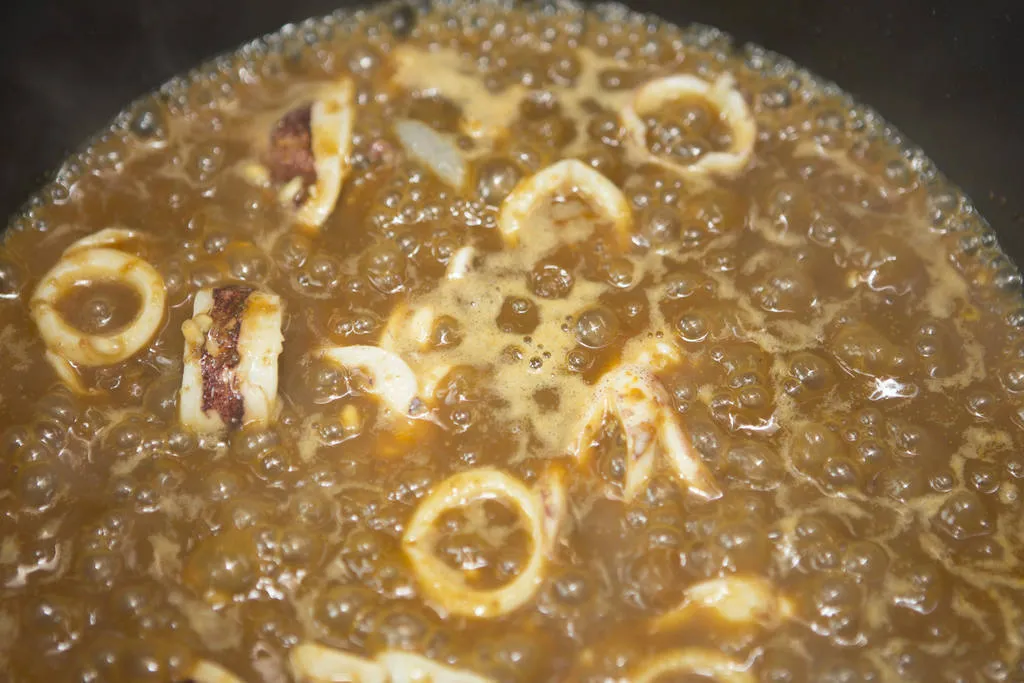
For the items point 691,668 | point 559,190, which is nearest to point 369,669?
point 691,668

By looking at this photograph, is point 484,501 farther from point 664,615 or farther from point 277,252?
point 277,252

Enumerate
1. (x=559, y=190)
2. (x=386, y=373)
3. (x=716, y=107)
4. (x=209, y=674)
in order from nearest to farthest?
(x=209, y=674), (x=386, y=373), (x=559, y=190), (x=716, y=107)

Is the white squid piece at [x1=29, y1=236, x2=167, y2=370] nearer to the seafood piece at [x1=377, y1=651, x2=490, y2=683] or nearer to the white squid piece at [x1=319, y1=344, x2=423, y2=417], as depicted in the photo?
the white squid piece at [x1=319, y1=344, x2=423, y2=417]

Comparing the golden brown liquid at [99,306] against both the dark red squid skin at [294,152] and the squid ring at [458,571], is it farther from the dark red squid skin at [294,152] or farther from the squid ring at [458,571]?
the squid ring at [458,571]

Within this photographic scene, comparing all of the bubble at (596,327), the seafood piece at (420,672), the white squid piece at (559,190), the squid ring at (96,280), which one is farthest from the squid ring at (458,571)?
the squid ring at (96,280)

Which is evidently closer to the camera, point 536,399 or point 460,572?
point 460,572

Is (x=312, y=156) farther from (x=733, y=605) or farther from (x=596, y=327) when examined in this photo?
(x=733, y=605)
